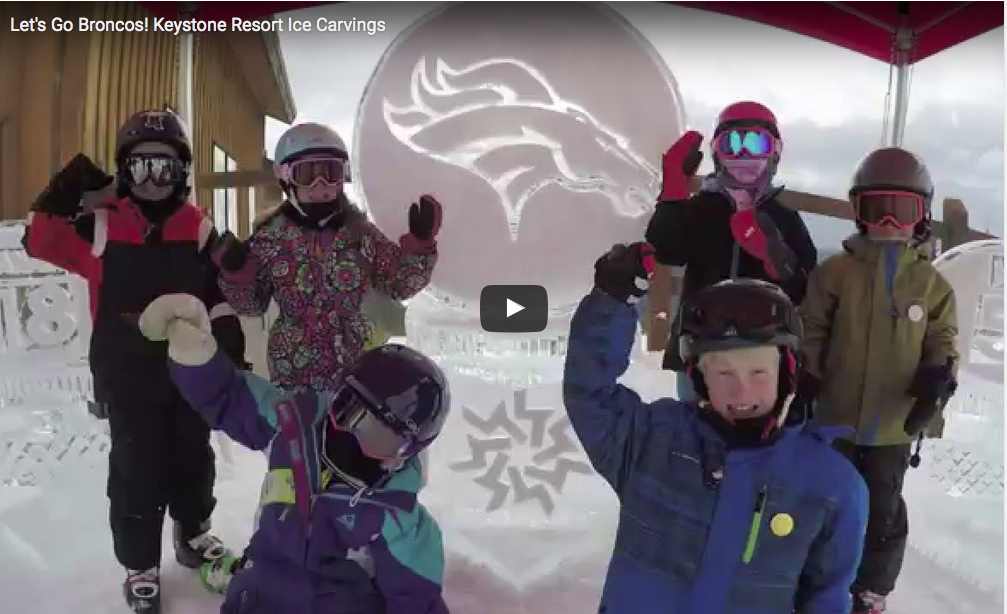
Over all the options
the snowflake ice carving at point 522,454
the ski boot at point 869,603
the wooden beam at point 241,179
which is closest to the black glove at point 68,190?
the wooden beam at point 241,179

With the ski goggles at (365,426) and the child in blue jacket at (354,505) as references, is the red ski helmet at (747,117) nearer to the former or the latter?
the child in blue jacket at (354,505)

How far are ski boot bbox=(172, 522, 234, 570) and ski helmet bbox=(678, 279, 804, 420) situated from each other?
150cm

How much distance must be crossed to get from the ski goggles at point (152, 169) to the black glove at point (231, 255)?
8.9 inches

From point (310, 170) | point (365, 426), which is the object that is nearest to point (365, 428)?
point (365, 426)

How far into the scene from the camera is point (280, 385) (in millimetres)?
1904

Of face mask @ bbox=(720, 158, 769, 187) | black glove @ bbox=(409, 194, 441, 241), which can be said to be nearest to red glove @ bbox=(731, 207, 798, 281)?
face mask @ bbox=(720, 158, 769, 187)

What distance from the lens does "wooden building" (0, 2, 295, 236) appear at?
8.27 ft

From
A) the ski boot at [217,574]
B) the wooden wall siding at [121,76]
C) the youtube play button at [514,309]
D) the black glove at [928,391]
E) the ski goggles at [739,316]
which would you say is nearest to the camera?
the ski goggles at [739,316]

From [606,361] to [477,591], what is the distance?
1128 millimetres

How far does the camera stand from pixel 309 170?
74.2 inches

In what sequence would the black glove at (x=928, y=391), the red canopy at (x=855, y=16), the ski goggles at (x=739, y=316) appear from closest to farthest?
the ski goggles at (x=739, y=316) → the black glove at (x=928, y=391) → the red canopy at (x=855, y=16)

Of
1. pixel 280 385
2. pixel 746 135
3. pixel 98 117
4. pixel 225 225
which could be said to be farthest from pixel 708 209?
pixel 98 117

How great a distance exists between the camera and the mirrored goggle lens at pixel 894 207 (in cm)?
187

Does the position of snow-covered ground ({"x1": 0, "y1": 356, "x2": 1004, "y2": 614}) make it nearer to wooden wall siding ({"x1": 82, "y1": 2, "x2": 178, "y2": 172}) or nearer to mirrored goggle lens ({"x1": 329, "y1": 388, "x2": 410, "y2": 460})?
mirrored goggle lens ({"x1": 329, "y1": 388, "x2": 410, "y2": 460})
